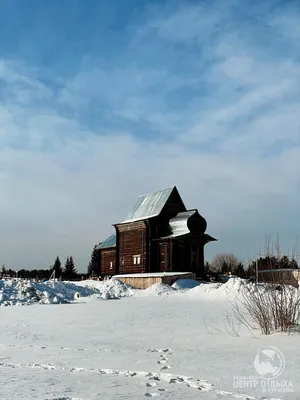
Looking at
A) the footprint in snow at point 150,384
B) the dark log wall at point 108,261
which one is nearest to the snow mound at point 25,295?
the footprint in snow at point 150,384

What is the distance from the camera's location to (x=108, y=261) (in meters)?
46.7

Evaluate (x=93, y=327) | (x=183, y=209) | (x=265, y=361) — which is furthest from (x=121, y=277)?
(x=265, y=361)

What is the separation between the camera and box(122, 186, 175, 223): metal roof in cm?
4228

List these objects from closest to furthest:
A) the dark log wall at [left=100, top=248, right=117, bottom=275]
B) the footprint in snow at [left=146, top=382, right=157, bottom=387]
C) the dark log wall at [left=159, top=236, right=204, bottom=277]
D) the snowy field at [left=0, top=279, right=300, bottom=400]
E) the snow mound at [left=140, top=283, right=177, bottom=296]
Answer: the snowy field at [left=0, top=279, right=300, bottom=400] < the footprint in snow at [left=146, top=382, right=157, bottom=387] < the snow mound at [left=140, top=283, right=177, bottom=296] < the dark log wall at [left=159, top=236, right=204, bottom=277] < the dark log wall at [left=100, top=248, right=117, bottom=275]

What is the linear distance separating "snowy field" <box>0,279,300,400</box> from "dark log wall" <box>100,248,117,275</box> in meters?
28.5

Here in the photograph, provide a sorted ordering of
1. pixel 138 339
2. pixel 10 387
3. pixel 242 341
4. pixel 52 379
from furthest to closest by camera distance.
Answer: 1. pixel 138 339
2. pixel 242 341
3. pixel 52 379
4. pixel 10 387

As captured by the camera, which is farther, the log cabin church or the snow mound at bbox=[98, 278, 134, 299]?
the log cabin church

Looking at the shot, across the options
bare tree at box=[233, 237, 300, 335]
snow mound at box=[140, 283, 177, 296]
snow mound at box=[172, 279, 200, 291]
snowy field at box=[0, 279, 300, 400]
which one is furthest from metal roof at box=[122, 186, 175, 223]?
bare tree at box=[233, 237, 300, 335]

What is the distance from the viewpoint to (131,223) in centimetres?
4338

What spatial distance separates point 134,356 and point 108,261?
126ft

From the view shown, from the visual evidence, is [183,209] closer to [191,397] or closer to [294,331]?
[294,331]

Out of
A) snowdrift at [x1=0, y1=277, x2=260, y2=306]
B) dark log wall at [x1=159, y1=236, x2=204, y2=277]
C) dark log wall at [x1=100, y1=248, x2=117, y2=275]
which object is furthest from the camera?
dark log wall at [x1=100, y1=248, x2=117, y2=275]

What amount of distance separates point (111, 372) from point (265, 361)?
266 cm

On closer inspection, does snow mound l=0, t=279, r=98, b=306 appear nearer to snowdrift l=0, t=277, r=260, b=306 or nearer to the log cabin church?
snowdrift l=0, t=277, r=260, b=306
